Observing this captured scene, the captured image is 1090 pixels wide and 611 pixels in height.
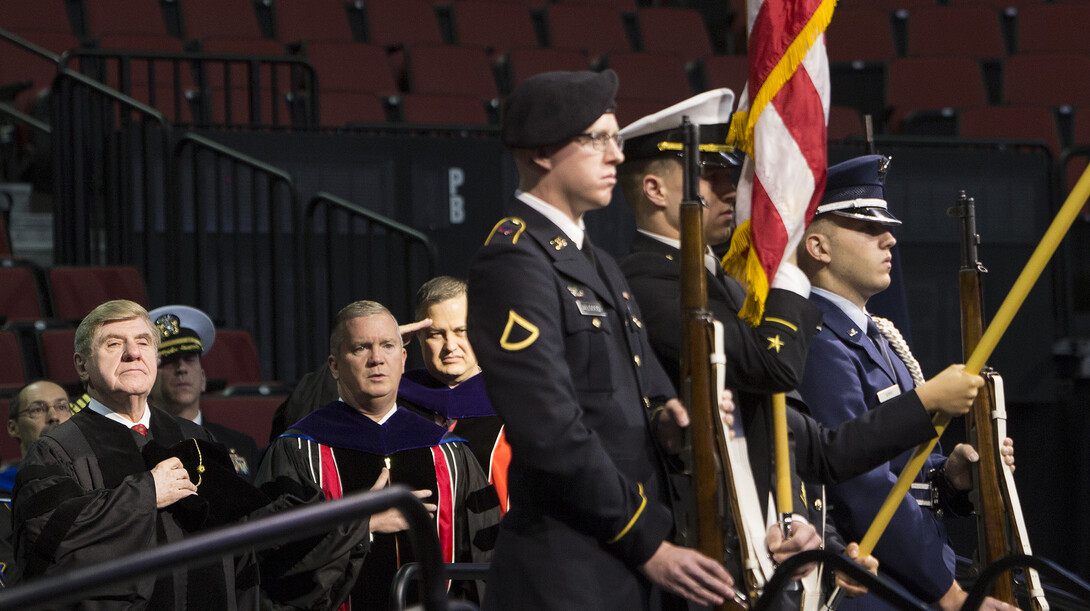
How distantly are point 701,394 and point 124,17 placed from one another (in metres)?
6.60

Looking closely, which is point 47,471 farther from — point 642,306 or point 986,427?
point 986,427

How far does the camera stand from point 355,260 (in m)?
6.35

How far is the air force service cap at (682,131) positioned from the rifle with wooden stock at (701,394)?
0.21 meters

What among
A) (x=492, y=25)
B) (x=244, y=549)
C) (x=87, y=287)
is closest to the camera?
(x=244, y=549)

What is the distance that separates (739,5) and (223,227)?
185 inches

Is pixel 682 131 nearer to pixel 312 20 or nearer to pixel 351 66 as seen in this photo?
pixel 351 66

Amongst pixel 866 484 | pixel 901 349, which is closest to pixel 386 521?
pixel 866 484

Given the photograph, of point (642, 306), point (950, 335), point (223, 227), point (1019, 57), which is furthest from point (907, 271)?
point (642, 306)

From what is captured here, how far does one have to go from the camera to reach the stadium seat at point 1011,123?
25.7ft

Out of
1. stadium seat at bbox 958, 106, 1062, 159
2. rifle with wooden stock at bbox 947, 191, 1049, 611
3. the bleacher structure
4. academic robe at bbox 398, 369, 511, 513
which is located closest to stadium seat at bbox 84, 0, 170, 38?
the bleacher structure

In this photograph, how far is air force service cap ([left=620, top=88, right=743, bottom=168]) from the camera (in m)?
2.39

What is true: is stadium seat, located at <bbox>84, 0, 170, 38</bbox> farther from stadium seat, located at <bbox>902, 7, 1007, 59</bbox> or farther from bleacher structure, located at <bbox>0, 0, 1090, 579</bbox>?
stadium seat, located at <bbox>902, 7, 1007, 59</bbox>

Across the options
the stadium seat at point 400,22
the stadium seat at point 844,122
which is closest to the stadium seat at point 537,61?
the stadium seat at point 400,22

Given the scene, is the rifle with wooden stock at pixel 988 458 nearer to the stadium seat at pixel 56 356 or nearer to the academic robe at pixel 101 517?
the academic robe at pixel 101 517
